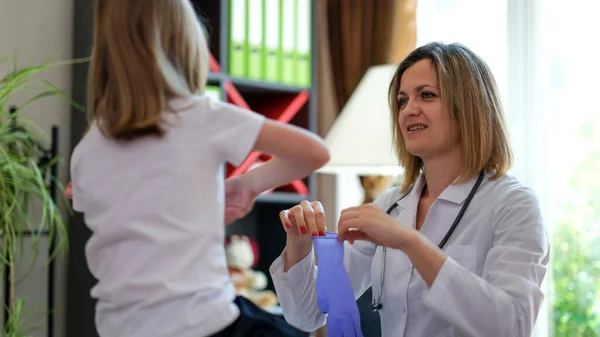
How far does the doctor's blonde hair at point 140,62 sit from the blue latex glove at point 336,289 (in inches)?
17.4

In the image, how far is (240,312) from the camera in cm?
111

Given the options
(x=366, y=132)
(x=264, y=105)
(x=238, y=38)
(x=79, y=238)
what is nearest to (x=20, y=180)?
(x=79, y=238)

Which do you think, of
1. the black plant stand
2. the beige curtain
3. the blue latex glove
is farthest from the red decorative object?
the blue latex glove

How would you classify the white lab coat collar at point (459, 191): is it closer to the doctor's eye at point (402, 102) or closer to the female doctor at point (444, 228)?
the female doctor at point (444, 228)

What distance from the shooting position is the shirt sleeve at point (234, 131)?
1.09 m

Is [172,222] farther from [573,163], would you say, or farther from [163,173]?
[573,163]

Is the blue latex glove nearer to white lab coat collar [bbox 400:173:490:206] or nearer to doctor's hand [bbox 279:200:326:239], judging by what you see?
doctor's hand [bbox 279:200:326:239]

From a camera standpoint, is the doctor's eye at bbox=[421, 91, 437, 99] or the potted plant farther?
Result: the potted plant

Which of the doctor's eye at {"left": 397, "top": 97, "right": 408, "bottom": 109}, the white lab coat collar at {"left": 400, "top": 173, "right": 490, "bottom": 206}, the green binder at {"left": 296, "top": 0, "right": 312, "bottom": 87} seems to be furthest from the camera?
the green binder at {"left": 296, "top": 0, "right": 312, "bottom": 87}

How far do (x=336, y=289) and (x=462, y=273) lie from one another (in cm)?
24

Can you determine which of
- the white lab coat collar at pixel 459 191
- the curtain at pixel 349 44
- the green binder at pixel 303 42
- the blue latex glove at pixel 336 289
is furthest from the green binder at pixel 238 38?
the blue latex glove at pixel 336 289

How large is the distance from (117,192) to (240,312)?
250 mm

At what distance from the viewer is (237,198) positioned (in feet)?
3.90

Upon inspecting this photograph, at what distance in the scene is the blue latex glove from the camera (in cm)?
145
